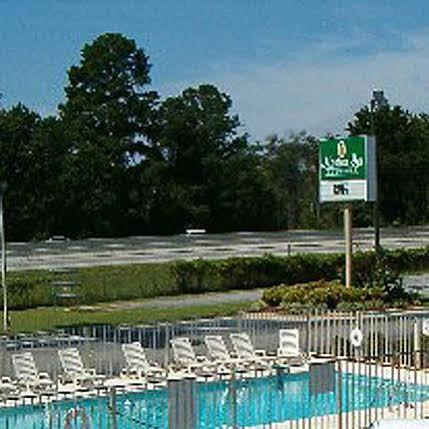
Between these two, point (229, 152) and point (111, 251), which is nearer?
point (111, 251)

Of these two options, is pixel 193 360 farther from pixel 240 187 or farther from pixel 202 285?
pixel 240 187

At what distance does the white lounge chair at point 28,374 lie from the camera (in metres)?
21.0

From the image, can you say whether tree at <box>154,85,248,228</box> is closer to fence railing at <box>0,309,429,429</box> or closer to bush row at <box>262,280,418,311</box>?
bush row at <box>262,280,418,311</box>

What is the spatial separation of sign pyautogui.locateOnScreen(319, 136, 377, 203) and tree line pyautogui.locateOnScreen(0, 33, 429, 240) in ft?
140

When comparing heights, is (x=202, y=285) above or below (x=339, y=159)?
below

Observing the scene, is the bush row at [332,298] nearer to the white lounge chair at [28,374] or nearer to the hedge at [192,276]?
the hedge at [192,276]

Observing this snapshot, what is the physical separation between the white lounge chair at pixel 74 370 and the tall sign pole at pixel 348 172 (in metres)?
18.5

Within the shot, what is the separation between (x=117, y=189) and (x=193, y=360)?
63.9 meters

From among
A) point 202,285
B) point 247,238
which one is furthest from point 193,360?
point 247,238

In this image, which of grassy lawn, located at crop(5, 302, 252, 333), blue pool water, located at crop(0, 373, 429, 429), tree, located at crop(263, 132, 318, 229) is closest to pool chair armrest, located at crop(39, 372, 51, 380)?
blue pool water, located at crop(0, 373, 429, 429)

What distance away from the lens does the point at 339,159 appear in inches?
1576

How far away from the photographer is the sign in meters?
39.2

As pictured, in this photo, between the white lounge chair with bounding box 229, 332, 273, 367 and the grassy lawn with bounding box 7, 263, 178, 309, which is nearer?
the white lounge chair with bounding box 229, 332, 273, 367

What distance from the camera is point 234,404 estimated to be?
1543cm
